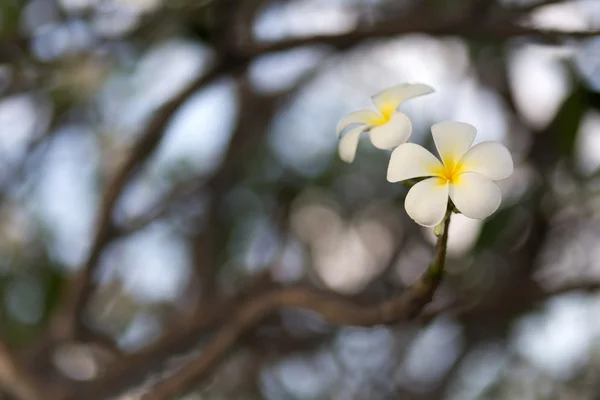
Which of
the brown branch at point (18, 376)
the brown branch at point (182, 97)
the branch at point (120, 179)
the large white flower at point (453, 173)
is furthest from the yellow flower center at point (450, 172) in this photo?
the brown branch at point (18, 376)

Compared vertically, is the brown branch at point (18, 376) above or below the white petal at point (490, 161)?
below

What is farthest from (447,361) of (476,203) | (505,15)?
(476,203)

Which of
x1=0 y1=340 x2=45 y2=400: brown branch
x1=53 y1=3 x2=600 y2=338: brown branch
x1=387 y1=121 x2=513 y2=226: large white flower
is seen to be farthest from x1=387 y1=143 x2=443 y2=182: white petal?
x1=0 y1=340 x2=45 y2=400: brown branch

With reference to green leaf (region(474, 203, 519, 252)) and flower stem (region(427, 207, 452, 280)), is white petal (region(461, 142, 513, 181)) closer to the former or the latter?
flower stem (region(427, 207, 452, 280))

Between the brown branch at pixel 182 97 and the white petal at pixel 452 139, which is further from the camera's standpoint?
the brown branch at pixel 182 97

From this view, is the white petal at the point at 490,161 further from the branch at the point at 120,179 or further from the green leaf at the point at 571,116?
the branch at the point at 120,179
